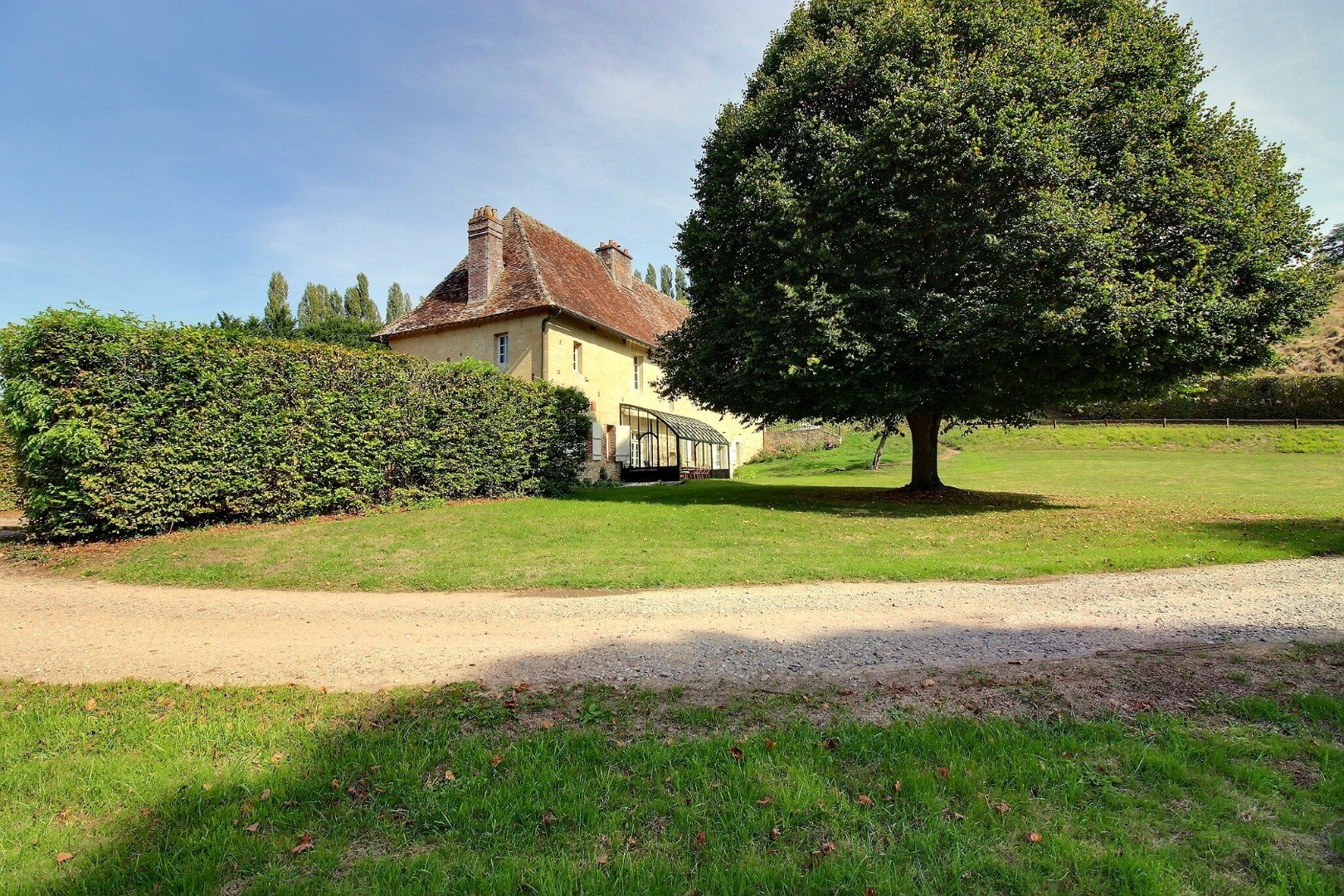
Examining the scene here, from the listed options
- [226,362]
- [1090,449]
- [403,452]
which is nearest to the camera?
[226,362]

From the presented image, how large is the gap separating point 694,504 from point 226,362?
1074cm

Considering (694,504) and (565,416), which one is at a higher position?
(565,416)

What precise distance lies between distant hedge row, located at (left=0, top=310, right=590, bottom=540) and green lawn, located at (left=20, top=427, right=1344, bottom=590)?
909 millimetres

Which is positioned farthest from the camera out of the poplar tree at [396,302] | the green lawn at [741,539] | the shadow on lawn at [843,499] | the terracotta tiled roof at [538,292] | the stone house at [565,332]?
the poplar tree at [396,302]

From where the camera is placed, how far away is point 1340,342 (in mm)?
56781

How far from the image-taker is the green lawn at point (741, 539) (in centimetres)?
959

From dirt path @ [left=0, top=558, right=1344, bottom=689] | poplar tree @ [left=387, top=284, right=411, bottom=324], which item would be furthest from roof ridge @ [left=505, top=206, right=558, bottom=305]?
poplar tree @ [left=387, top=284, right=411, bottom=324]

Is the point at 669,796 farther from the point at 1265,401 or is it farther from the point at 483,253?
the point at 1265,401

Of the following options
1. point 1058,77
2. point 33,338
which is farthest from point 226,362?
point 1058,77

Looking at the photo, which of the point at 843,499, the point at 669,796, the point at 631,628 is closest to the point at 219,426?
the point at 631,628

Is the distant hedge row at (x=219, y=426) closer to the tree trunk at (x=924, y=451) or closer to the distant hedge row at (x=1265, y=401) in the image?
the tree trunk at (x=924, y=451)

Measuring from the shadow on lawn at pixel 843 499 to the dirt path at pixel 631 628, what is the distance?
7.09m

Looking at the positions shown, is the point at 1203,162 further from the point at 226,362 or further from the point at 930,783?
the point at 226,362

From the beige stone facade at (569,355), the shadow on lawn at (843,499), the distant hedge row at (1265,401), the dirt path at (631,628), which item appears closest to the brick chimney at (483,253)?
the beige stone facade at (569,355)
